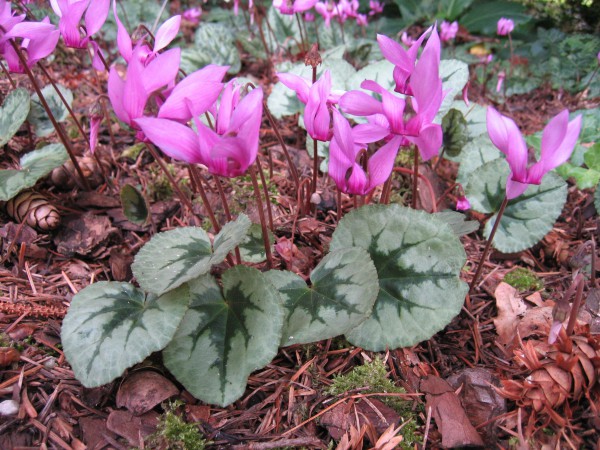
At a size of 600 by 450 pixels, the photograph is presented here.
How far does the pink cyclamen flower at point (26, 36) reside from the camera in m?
1.48

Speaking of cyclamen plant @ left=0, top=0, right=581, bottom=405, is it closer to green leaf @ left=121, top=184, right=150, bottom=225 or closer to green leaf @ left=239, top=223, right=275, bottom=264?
green leaf @ left=239, top=223, right=275, bottom=264

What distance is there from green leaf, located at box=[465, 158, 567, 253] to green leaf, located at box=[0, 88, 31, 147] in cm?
186

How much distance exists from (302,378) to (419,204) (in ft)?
3.52

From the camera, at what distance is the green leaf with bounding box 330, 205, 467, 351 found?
134 cm

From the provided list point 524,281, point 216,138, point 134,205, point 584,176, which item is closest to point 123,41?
point 216,138

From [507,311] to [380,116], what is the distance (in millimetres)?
820

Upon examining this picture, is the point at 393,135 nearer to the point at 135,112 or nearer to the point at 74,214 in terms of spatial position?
the point at 135,112

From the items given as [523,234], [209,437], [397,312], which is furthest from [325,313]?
[523,234]

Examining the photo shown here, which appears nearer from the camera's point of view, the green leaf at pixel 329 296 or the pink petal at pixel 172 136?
the pink petal at pixel 172 136

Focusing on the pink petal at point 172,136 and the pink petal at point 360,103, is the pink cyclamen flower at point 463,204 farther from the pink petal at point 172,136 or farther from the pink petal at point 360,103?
the pink petal at point 172,136

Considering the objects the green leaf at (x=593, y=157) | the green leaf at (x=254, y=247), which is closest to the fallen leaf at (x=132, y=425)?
the green leaf at (x=254, y=247)

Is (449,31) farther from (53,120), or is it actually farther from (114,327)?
(114,327)

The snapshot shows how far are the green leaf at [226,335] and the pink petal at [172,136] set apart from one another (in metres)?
0.42

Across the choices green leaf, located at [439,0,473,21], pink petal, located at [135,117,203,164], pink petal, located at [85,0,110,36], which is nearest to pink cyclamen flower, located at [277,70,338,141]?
pink petal, located at [135,117,203,164]
